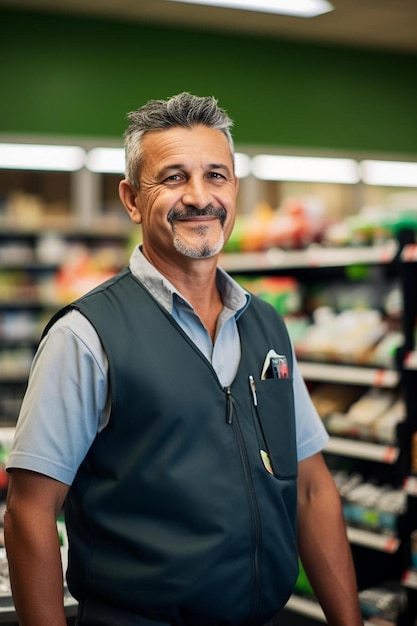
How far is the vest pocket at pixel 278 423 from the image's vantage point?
1988 mm

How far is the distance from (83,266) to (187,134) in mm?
7365

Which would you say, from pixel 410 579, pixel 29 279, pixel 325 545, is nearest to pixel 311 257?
pixel 410 579

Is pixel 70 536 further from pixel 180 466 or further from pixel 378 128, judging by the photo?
pixel 378 128

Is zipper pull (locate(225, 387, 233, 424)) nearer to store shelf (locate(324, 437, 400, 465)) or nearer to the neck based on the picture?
the neck

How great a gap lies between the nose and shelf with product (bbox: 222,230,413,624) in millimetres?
2416

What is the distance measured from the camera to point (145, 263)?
2062 millimetres

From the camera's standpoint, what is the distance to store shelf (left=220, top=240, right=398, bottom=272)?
437 centimetres

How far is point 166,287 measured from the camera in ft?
6.56

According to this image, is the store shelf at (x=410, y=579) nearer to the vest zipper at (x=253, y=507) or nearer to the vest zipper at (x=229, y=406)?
the vest zipper at (x=253, y=507)

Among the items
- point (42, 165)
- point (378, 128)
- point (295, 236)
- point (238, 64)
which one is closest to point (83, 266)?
point (42, 165)

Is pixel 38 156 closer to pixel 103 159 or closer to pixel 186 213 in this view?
pixel 103 159

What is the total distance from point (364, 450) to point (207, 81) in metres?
5.78

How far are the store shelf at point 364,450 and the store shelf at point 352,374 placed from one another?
30 cm

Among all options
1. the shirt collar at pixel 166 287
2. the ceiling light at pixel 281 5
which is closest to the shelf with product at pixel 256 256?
the ceiling light at pixel 281 5
